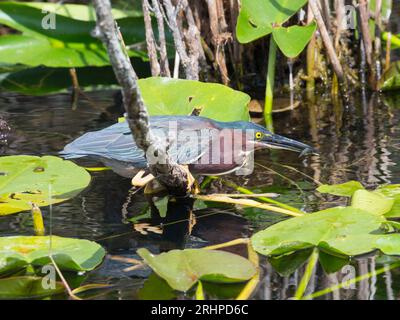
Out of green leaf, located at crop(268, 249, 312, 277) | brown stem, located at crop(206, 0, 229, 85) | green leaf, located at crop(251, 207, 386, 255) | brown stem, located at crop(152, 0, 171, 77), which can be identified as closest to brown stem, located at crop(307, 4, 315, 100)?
brown stem, located at crop(206, 0, 229, 85)

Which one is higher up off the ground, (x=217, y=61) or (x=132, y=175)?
(x=217, y=61)

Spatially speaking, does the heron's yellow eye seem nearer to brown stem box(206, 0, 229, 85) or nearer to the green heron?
the green heron

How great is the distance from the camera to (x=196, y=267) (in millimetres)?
3164

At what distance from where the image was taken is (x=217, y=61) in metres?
5.83

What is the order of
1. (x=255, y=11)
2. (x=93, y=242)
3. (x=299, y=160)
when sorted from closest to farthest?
(x=93, y=242)
(x=299, y=160)
(x=255, y=11)

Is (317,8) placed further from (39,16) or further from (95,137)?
(39,16)

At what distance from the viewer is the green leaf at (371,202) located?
11.9ft

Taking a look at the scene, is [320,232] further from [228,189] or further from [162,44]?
[162,44]

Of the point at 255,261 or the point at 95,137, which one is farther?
the point at 95,137

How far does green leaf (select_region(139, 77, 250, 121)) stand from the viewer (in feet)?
15.1

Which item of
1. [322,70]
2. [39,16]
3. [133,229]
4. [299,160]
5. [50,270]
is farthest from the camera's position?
[39,16]

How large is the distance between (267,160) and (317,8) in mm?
1168

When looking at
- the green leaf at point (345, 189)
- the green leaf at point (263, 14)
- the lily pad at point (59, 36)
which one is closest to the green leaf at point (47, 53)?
the lily pad at point (59, 36)

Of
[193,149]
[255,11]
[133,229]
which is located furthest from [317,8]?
[133,229]
